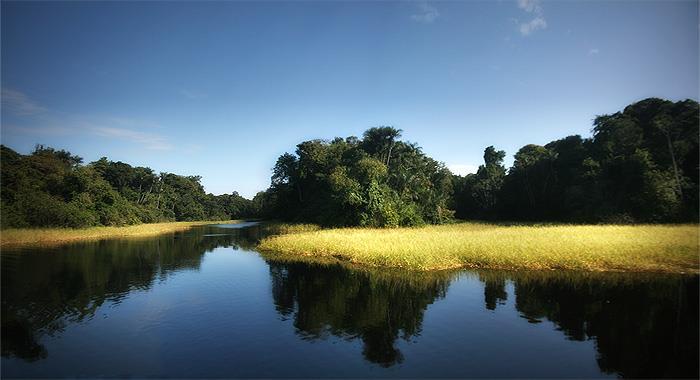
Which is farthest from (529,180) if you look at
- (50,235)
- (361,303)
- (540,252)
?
(50,235)

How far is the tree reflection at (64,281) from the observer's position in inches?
557

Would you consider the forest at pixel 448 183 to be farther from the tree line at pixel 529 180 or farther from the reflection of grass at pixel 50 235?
the reflection of grass at pixel 50 235

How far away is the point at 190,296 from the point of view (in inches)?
774

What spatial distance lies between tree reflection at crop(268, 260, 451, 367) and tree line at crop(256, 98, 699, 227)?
23.8 meters

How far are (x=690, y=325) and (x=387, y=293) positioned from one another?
12101 millimetres

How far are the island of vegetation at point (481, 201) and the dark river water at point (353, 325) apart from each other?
11.8ft

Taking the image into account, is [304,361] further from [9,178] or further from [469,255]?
[9,178]

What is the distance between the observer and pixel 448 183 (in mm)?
74938

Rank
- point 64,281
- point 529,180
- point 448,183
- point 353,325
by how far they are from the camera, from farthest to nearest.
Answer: point 448,183 < point 529,180 < point 64,281 < point 353,325

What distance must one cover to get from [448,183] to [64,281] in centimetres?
6630

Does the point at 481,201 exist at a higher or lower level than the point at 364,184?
lower

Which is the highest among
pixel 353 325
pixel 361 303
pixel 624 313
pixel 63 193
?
pixel 63 193

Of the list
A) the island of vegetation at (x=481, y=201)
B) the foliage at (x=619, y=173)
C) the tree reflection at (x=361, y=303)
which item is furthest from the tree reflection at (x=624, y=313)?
the foliage at (x=619, y=173)

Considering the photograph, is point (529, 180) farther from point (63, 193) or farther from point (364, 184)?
point (63, 193)
